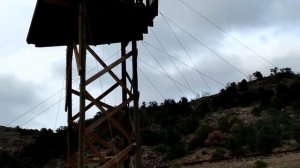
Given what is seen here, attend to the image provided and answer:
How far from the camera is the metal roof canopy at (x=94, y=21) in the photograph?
12688 mm

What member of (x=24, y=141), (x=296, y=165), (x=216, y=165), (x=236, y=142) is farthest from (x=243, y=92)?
(x=296, y=165)

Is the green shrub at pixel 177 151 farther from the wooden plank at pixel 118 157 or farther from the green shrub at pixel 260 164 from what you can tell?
the wooden plank at pixel 118 157

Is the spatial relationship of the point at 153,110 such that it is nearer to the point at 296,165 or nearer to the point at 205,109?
the point at 205,109

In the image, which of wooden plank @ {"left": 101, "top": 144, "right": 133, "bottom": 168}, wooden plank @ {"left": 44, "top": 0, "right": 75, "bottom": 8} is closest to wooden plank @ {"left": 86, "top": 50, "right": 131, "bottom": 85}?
wooden plank @ {"left": 44, "top": 0, "right": 75, "bottom": 8}

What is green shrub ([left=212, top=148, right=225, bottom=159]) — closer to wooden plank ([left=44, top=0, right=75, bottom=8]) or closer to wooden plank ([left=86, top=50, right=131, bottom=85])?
wooden plank ([left=86, top=50, right=131, bottom=85])

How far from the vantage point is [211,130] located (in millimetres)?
35156

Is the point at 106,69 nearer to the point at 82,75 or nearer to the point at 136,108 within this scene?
the point at 82,75

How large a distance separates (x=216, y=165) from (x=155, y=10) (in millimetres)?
11900

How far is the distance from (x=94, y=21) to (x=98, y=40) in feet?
5.14

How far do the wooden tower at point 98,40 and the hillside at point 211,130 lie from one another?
14.9 metres

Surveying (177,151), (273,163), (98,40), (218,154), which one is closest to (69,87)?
(98,40)

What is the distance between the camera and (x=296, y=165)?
1873cm

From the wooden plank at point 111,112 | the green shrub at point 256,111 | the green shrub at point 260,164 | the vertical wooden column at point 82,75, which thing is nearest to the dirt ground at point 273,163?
the green shrub at point 260,164

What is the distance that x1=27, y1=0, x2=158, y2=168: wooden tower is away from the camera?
472 inches
